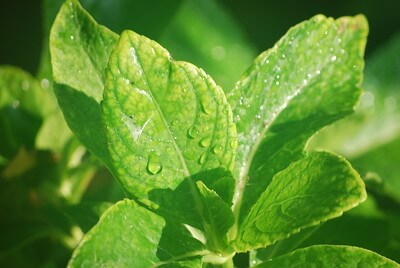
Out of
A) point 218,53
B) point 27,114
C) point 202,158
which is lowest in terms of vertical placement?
point 27,114

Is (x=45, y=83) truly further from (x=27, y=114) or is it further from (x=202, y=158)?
(x=202, y=158)

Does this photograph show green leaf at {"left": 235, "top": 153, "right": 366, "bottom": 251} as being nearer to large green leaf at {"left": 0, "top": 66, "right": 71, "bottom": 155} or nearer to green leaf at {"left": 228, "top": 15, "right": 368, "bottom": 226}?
green leaf at {"left": 228, "top": 15, "right": 368, "bottom": 226}

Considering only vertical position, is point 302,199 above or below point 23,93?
above

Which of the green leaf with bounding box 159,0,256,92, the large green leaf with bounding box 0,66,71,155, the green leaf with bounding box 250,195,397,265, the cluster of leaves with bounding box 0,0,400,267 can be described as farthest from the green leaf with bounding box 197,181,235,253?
the green leaf with bounding box 159,0,256,92

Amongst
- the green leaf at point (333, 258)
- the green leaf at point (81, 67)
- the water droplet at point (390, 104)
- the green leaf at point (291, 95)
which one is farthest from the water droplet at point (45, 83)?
the water droplet at point (390, 104)

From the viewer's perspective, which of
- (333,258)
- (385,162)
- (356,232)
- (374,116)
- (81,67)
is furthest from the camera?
(374,116)

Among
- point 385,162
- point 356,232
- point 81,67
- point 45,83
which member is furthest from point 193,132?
point 385,162
